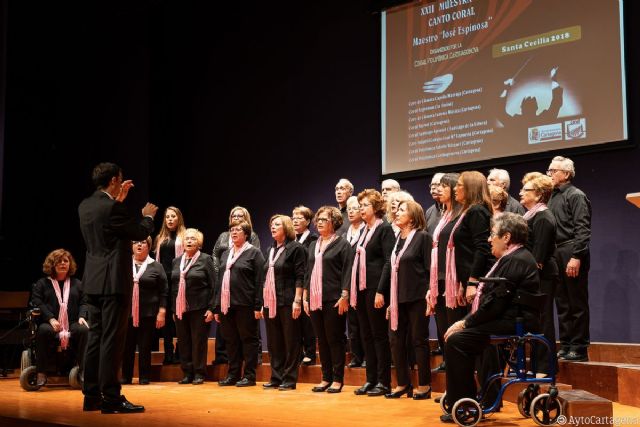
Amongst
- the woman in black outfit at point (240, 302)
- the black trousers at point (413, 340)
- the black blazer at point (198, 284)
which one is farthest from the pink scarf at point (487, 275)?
the black blazer at point (198, 284)

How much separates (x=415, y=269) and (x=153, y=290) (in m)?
2.74

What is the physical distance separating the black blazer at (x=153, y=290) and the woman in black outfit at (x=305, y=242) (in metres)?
1.25

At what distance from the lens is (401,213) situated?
5543mm

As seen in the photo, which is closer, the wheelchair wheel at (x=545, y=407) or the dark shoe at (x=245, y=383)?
the wheelchair wheel at (x=545, y=407)

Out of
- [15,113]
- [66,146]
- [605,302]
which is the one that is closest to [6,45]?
[15,113]

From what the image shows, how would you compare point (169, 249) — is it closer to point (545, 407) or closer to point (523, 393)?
point (523, 393)

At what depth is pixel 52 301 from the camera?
23.4ft

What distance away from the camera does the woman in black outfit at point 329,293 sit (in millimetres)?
5953

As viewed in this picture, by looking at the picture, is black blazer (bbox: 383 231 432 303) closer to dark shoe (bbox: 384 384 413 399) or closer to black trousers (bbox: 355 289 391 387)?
black trousers (bbox: 355 289 391 387)

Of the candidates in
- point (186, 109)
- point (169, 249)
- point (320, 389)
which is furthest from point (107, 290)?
point (186, 109)

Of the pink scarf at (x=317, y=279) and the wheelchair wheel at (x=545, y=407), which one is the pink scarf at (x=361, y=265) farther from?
the wheelchair wheel at (x=545, y=407)

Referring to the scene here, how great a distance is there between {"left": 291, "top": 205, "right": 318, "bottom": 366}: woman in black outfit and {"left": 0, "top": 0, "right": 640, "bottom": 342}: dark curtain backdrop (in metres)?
1.64

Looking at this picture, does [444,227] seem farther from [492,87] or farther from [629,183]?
[492,87]

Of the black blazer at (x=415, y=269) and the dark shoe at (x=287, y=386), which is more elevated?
the black blazer at (x=415, y=269)
